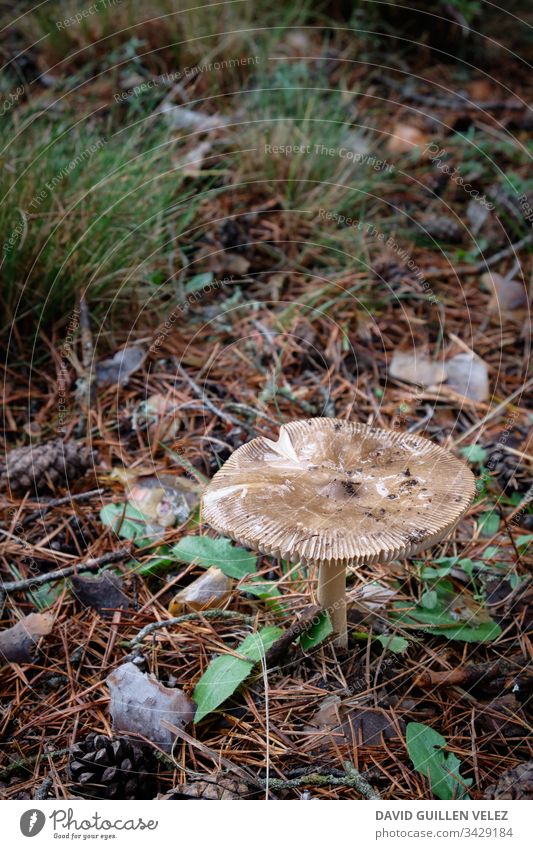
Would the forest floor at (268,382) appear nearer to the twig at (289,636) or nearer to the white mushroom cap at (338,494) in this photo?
the twig at (289,636)

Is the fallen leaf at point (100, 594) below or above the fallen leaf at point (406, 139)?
below

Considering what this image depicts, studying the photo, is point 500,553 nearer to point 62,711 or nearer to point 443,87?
point 62,711

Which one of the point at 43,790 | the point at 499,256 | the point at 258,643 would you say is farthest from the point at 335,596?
the point at 499,256

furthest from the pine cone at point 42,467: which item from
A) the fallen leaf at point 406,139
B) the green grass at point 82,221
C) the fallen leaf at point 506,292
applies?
the fallen leaf at point 406,139

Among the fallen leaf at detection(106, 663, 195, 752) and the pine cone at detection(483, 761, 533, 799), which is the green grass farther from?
the pine cone at detection(483, 761, 533, 799)

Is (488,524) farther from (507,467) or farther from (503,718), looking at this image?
(503,718)

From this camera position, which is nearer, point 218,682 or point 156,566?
point 218,682

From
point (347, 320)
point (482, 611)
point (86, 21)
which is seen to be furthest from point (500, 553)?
point (86, 21)
